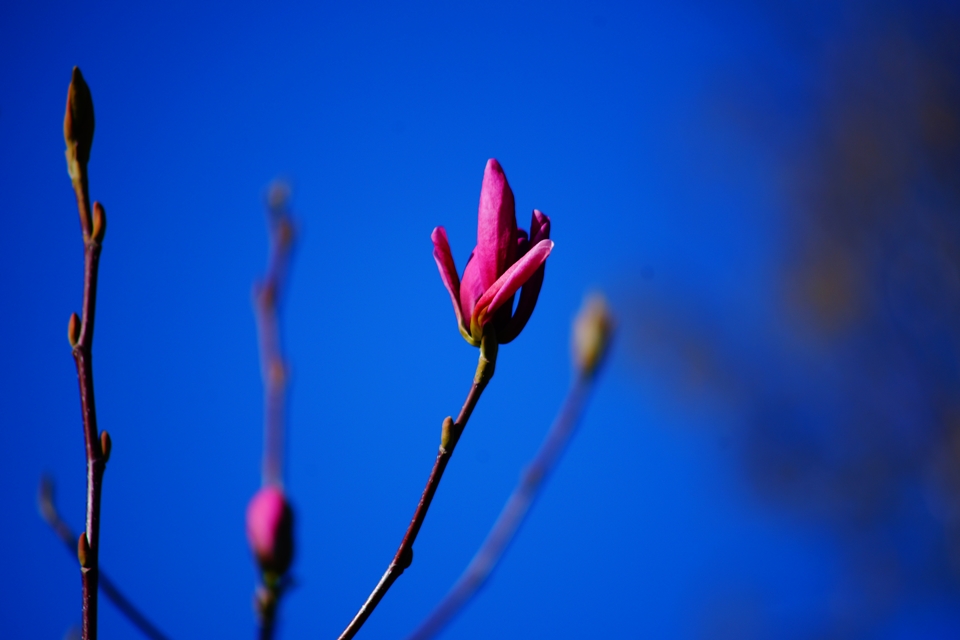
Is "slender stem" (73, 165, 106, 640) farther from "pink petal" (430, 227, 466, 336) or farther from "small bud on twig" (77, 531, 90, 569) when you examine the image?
"pink petal" (430, 227, 466, 336)

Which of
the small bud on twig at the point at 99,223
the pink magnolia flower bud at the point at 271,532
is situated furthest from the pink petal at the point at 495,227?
the pink magnolia flower bud at the point at 271,532

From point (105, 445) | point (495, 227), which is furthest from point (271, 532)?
point (495, 227)

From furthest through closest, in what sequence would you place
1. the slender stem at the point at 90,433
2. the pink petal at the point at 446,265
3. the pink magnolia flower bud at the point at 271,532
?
the pink magnolia flower bud at the point at 271,532, the pink petal at the point at 446,265, the slender stem at the point at 90,433

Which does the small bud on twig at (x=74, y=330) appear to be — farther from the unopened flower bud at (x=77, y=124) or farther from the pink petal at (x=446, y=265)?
the pink petal at (x=446, y=265)

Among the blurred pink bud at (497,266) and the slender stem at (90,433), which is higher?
the blurred pink bud at (497,266)

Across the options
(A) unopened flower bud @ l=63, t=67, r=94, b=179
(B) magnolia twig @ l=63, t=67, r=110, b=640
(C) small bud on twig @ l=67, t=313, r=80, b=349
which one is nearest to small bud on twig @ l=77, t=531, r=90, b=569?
(B) magnolia twig @ l=63, t=67, r=110, b=640
